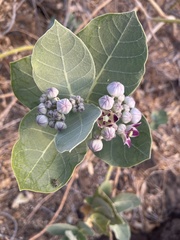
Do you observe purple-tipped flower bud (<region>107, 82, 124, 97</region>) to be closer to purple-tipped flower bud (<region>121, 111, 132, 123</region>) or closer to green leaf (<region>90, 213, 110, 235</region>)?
purple-tipped flower bud (<region>121, 111, 132, 123</region>)

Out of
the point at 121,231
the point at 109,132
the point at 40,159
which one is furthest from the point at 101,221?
the point at 109,132

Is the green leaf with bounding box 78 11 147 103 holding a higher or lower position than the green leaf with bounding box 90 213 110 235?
higher

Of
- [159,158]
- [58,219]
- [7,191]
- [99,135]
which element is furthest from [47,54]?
[159,158]

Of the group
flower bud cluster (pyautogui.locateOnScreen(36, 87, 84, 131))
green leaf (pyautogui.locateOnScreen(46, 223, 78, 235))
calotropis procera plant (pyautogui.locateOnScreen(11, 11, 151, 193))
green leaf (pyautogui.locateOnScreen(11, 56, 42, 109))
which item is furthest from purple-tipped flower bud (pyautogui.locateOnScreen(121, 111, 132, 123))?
green leaf (pyautogui.locateOnScreen(46, 223, 78, 235))

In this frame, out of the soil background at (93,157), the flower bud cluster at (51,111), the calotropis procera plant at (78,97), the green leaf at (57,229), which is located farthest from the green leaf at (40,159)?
the soil background at (93,157)

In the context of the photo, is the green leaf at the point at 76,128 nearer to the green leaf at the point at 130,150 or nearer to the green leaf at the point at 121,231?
the green leaf at the point at 130,150

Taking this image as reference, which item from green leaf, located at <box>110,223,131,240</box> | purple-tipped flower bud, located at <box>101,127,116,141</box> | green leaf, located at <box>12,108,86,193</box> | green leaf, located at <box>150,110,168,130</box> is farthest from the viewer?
green leaf, located at <box>150,110,168,130</box>

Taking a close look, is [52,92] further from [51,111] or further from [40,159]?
[40,159]
